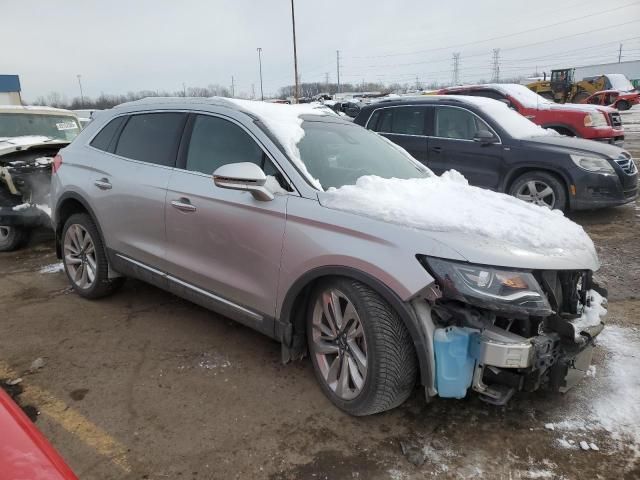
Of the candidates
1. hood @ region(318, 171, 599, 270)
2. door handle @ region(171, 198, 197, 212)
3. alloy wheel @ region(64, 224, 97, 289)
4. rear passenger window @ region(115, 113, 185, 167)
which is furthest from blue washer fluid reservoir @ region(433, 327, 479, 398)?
alloy wheel @ region(64, 224, 97, 289)

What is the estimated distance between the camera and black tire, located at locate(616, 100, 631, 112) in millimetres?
29455

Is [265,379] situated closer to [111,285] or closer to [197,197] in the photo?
[197,197]

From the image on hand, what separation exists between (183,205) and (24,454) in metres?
2.21

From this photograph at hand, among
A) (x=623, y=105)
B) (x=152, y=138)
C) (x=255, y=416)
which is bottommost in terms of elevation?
(x=255, y=416)

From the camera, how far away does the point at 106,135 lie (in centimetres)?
438

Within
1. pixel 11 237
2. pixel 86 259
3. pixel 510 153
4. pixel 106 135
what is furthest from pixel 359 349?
pixel 11 237

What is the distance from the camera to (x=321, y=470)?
2.40 meters

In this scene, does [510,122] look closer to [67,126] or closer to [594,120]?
[594,120]

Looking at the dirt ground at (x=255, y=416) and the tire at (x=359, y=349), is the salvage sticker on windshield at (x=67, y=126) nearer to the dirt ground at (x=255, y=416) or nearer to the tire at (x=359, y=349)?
the dirt ground at (x=255, y=416)

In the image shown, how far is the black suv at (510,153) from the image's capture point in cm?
659

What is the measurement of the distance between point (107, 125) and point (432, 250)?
3.33 m

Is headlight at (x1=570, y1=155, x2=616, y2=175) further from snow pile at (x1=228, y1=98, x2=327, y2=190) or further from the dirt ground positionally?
snow pile at (x1=228, y1=98, x2=327, y2=190)

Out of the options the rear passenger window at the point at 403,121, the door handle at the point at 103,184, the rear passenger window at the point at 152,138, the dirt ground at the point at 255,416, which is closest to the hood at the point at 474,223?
the dirt ground at the point at 255,416

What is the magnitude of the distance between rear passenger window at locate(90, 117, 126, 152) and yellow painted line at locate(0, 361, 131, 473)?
203 centimetres
